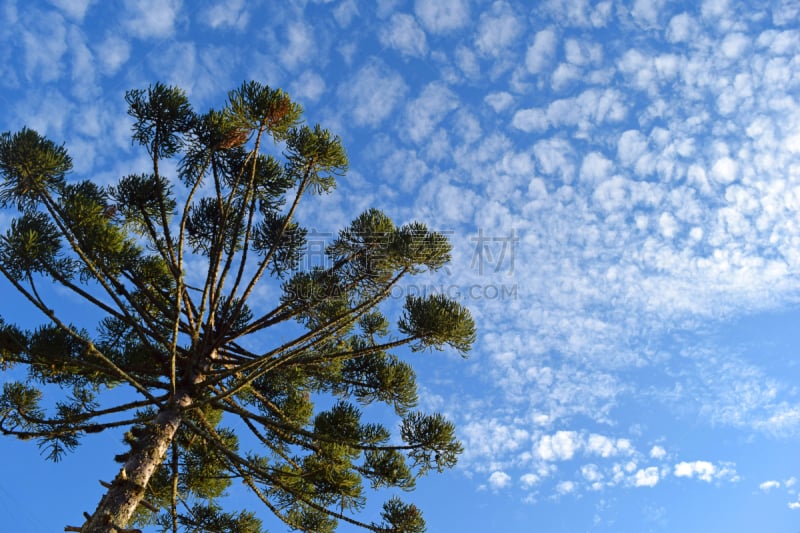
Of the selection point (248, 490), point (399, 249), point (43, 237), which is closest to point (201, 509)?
point (248, 490)

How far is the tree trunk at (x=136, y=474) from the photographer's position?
4.11m

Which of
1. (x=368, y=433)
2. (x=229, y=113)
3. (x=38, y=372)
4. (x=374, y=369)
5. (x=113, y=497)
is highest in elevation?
(x=229, y=113)

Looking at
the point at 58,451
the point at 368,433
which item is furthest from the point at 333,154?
the point at 58,451

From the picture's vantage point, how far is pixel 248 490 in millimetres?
6230

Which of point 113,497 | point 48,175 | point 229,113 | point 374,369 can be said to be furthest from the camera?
point 374,369

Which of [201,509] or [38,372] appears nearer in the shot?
[38,372]

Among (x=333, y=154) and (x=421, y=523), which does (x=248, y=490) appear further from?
(x=333, y=154)

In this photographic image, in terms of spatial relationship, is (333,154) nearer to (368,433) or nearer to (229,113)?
(229,113)

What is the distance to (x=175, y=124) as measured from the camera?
20.2 ft

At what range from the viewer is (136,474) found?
456cm

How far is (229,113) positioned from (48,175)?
1742 millimetres

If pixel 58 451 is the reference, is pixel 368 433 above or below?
above

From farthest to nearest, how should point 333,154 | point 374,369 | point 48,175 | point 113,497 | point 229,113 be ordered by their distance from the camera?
point 374,369 → point 333,154 → point 229,113 → point 48,175 → point 113,497

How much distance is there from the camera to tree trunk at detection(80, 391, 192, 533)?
13.5 feet
